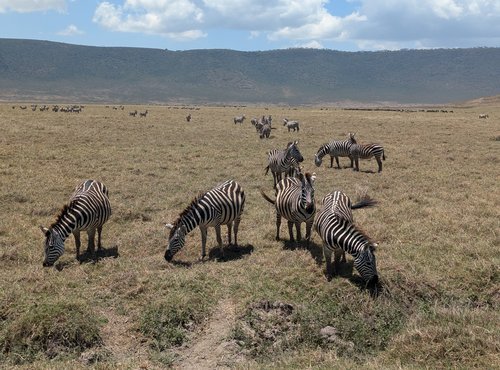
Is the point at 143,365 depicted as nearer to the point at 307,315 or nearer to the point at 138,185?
the point at 307,315

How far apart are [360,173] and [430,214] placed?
7262 mm

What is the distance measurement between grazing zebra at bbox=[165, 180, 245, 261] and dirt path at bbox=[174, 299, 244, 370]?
2436 millimetres

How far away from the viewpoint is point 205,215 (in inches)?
396

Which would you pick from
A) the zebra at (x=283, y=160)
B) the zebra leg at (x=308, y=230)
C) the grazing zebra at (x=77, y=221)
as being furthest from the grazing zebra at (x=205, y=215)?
the zebra at (x=283, y=160)

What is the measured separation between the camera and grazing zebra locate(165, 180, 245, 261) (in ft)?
32.6

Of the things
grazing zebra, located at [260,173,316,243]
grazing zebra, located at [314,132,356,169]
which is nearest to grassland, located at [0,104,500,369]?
grazing zebra, located at [260,173,316,243]

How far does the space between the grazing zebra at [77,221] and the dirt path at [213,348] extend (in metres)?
3.83

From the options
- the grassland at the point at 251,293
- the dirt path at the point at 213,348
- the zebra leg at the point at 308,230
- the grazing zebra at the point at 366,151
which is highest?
the grazing zebra at the point at 366,151

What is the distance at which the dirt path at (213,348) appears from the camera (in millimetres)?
6761

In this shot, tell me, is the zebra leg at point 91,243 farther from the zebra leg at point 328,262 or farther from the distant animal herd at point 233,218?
the zebra leg at point 328,262

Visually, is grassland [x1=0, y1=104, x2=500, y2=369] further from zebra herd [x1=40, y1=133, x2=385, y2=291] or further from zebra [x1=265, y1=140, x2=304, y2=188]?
zebra [x1=265, y1=140, x2=304, y2=188]

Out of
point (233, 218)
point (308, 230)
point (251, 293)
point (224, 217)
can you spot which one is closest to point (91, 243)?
point (224, 217)

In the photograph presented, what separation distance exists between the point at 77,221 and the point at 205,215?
264 cm

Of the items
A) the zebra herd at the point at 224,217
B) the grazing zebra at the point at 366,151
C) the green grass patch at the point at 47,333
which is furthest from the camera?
the grazing zebra at the point at 366,151
